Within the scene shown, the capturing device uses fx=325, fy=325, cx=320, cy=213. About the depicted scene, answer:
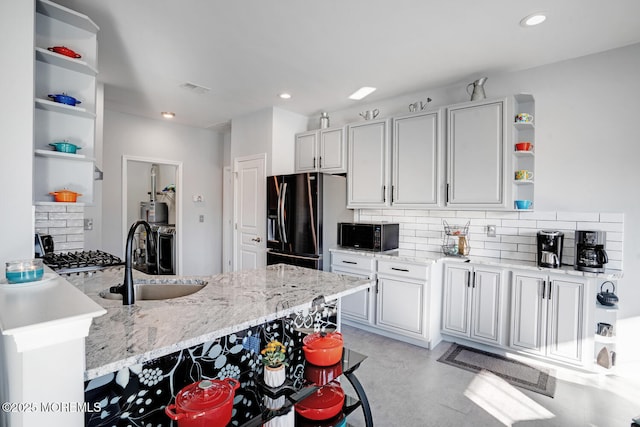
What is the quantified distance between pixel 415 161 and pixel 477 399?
2214mm

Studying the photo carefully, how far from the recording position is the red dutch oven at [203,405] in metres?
1.04

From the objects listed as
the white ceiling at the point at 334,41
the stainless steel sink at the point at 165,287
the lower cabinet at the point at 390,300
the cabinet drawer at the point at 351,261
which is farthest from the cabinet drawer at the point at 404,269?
the stainless steel sink at the point at 165,287

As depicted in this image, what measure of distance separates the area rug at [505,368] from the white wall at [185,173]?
4180 mm

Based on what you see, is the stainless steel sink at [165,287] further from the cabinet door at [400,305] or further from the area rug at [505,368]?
the area rug at [505,368]

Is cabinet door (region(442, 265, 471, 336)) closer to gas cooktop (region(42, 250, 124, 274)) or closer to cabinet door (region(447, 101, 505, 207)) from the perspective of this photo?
cabinet door (region(447, 101, 505, 207))

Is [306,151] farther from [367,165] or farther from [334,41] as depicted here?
[334,41]

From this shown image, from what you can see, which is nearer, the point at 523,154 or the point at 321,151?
the point at 523,154

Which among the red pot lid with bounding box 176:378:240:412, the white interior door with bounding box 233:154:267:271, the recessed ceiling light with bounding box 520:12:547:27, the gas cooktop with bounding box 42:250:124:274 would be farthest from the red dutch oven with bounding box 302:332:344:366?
the white interior door with bounding box 233:154:267:271

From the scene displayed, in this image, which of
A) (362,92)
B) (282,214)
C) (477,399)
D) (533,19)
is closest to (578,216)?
(533,19)

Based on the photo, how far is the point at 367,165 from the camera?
3.81 metres

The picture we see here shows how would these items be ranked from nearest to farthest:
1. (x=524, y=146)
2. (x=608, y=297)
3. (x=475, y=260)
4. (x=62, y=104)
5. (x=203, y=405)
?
(x=203, y=405) < (x=62, y=104) < (x=608, y=297) < (x=524, y=146) < (x=475, y=260)

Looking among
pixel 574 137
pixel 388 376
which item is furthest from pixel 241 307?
pixel 574 137

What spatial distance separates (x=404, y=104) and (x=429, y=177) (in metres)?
1.02

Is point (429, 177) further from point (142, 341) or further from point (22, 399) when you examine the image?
point (22, 399)
